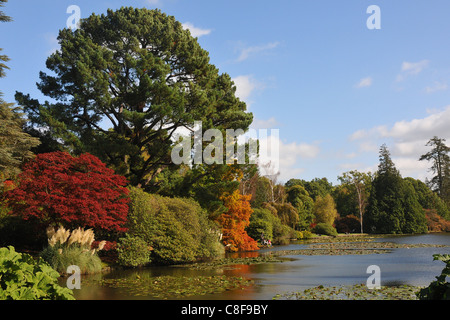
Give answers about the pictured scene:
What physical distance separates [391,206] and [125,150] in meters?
48.5

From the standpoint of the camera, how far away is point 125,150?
22.8 meters

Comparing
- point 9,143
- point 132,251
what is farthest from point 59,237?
point 9,143

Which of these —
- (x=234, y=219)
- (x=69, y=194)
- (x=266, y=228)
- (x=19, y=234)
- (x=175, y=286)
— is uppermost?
(x=69, y=194)

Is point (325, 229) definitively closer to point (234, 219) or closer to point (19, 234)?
point (234, 219)

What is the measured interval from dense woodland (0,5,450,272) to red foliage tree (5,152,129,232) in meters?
0.05

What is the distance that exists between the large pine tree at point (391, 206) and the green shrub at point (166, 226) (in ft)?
152

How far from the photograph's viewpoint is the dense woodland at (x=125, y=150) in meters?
16.3

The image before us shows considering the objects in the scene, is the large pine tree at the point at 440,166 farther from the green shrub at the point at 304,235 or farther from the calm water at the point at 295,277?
the calm water at the point at 295,277

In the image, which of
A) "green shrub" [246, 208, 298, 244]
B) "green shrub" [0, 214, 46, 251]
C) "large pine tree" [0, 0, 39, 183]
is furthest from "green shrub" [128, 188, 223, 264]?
"green shrub" [246, 208, 298, 244]

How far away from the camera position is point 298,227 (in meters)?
51.7
